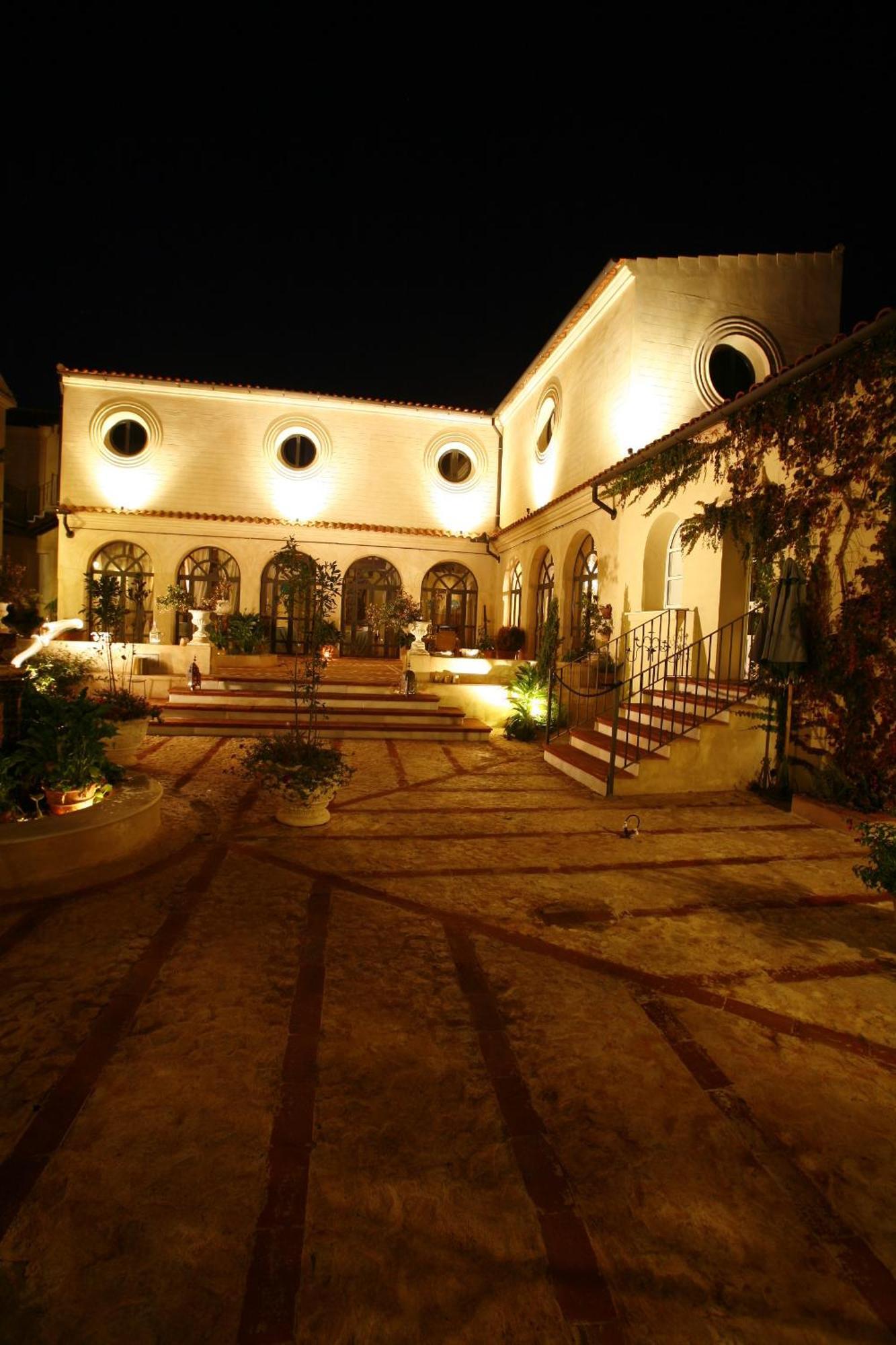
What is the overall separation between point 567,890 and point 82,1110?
3.22 m

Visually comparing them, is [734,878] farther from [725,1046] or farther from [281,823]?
[281,823]

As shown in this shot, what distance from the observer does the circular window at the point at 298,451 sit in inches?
746

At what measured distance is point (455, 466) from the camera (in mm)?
19859

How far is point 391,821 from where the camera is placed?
21.0 feet

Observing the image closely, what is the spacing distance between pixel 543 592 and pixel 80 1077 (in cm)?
1404

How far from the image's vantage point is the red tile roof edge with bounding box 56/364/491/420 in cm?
1750

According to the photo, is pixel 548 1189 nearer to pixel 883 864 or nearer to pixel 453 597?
pixel 883 864

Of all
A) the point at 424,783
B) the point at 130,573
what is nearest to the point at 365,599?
the point at 130,573

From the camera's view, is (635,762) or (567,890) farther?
(635,762)

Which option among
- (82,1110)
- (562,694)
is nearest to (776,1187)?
(82,1110)

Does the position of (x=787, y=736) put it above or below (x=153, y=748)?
above

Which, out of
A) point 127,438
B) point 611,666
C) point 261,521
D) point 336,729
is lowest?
point 336,729

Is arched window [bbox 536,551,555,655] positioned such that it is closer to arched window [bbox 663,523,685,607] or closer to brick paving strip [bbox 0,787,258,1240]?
arched window [bbox 663,523,685,607]

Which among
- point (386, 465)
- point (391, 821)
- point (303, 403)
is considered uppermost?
point (303, 403)
